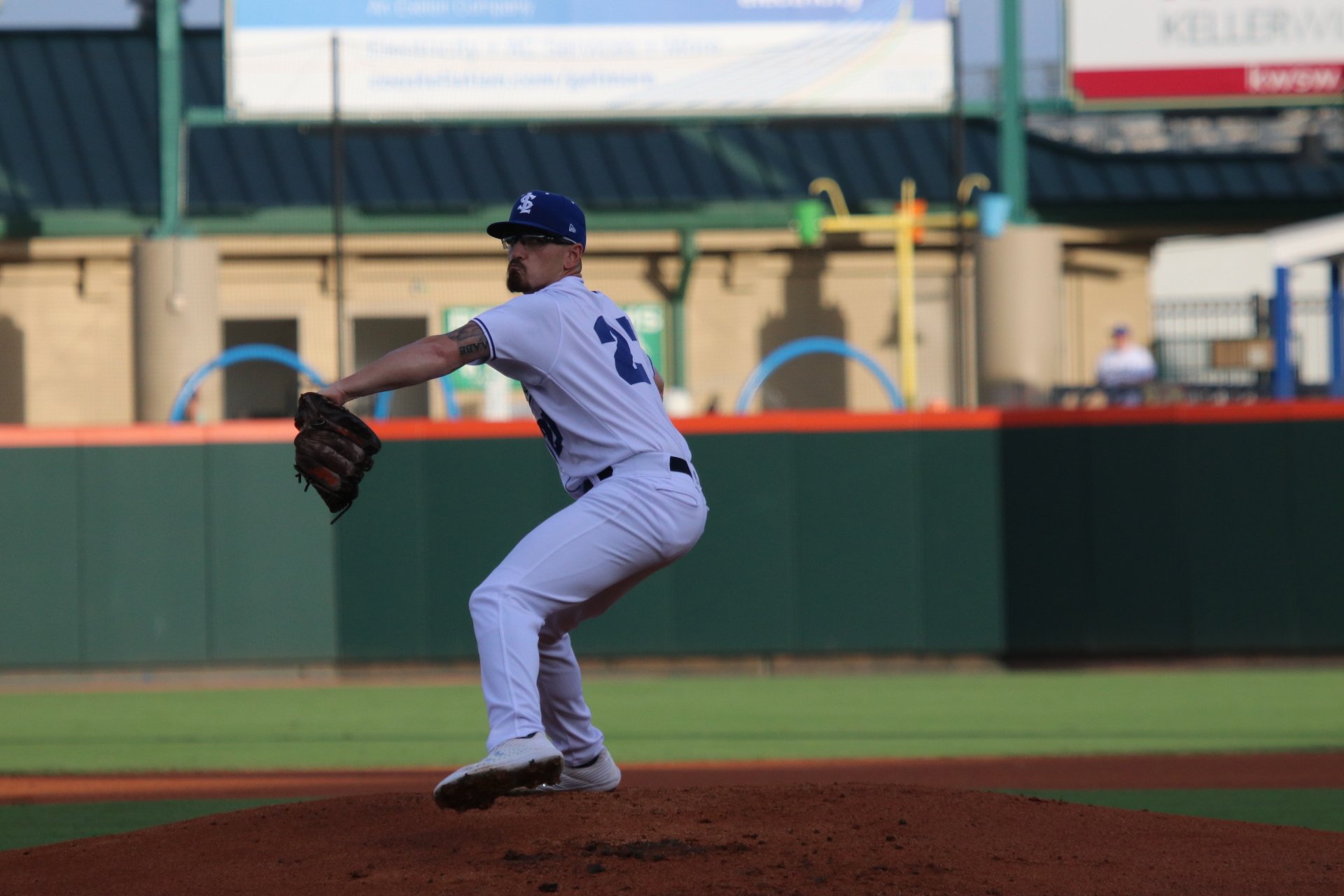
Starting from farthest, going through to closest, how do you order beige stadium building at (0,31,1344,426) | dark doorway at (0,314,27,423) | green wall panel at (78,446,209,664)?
1. dark doorway at (0,314,27,423)
2. beige stadium building at (0,31,1344,426)
3. green wall panel at (78,446,209,664)

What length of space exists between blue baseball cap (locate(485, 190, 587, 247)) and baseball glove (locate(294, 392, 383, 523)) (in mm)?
749

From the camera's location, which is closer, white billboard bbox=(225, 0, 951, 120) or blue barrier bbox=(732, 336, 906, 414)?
blue barrier bbox=(732, 336, 906, 414)

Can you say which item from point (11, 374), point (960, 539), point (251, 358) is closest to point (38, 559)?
point (251, 358)

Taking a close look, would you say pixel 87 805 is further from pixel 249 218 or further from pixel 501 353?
pixel 249 218

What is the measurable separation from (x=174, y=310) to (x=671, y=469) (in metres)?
10.7

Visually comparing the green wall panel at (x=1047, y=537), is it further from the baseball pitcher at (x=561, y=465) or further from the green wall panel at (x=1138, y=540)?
the baseball pitcher at (x=561, y=465)

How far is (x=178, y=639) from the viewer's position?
12.1 m

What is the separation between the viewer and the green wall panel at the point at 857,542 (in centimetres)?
1229

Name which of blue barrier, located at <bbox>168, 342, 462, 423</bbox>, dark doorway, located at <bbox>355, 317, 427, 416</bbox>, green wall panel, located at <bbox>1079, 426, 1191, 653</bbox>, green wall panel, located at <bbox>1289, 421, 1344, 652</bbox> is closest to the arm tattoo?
blue barrier, located at <bbox>168, 342, 462, 423</bbox>

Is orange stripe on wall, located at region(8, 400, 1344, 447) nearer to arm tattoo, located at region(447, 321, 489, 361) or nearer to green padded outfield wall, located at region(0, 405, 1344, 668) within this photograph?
green padded outfield wall, located at region(0, 405, 1344, 668)

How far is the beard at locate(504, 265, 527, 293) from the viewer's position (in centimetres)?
488

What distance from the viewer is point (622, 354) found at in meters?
4.84

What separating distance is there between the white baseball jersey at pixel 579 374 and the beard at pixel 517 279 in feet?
0.29

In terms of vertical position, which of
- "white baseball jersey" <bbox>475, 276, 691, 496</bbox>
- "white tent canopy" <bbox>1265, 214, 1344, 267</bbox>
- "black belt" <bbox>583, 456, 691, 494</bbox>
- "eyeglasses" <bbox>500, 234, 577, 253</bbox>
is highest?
"white tent canopy" <bbox>1265, 214, 1344, 267</bbox>
